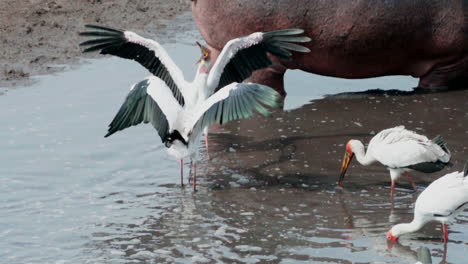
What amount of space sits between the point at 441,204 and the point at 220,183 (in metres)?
2.01

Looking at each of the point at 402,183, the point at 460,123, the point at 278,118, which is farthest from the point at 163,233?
the point at 460,123

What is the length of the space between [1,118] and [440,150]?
4006 millimetres

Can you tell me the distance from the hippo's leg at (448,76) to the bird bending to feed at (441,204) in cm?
318

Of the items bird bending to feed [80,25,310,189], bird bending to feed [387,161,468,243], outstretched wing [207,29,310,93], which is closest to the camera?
bird bending to feed [387,161,468,243]

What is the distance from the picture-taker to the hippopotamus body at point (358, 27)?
924cm

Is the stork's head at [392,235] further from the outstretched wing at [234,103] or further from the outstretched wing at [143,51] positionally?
the outstretched wing at [143,51]

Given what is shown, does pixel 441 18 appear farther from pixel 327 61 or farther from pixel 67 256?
pixel 67 256

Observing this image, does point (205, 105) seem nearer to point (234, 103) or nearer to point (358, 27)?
point (234, 103)

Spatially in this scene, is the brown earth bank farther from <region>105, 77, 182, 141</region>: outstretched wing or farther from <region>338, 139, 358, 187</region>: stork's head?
<region>338, 139, 358, 187</region>: stork's head

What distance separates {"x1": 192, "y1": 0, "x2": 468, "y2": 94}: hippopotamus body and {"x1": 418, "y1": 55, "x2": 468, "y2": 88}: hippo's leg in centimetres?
12

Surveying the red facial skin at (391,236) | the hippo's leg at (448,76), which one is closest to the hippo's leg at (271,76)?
the hippo's leg at (448,76)

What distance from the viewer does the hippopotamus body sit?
30.3ft

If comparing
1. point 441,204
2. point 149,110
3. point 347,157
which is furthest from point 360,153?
point 149,110

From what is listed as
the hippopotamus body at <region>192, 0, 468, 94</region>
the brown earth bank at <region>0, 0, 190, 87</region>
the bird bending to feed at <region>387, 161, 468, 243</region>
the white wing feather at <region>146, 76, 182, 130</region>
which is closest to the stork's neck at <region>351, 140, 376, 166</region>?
the bird bending to feed at <region>387, 161, 468, 243</region>
